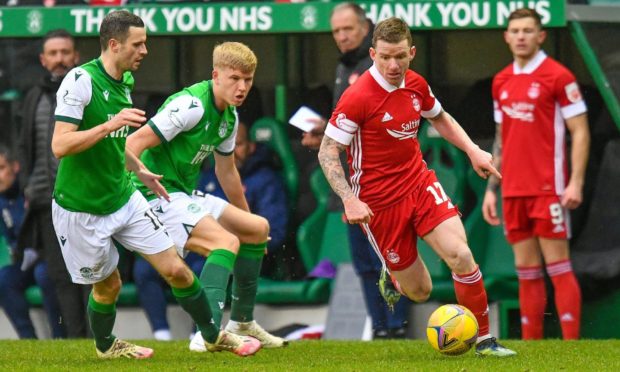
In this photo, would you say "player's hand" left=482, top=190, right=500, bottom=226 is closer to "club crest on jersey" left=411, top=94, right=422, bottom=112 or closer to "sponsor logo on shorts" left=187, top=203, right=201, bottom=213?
"club crest on jersey" left=411, top=94, right=422, bottom=112

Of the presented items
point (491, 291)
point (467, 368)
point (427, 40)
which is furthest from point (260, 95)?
point (467, 368)

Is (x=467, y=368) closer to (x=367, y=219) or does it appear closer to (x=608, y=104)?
(x=367, y=219)

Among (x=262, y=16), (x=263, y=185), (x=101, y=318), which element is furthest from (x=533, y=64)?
(x=101, y=318)

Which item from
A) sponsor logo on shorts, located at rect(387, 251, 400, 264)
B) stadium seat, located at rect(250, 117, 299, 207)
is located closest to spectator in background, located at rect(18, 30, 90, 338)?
stadium seat, located at rect(250, 117, 299, 207)

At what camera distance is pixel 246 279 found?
30.7 feet

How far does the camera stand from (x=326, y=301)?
37.6 ft

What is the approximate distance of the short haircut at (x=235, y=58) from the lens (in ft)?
28.7

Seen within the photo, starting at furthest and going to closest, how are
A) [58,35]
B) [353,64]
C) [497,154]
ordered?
[58,35] → [497,154] → [353,64]

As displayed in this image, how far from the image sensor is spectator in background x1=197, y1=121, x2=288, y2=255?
454 inches

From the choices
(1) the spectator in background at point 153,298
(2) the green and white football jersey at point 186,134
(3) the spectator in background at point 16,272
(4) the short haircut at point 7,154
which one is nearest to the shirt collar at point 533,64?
(2) the green and white football jersey at point 186,134

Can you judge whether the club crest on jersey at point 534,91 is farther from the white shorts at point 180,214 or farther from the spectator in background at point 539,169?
the white shorts at point 180,214

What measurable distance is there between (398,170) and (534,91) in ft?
7.34

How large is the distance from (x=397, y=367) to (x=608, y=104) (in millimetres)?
3493

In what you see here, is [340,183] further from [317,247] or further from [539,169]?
[317,247]
